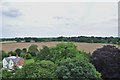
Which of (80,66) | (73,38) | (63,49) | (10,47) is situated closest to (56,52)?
(63,49)

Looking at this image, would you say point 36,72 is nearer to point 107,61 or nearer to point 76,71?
point 76,71

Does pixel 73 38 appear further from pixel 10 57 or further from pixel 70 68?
pixel 70 68

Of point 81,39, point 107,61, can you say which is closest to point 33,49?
point 81,39

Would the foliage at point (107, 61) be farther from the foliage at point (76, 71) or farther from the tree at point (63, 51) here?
the foliage at point (76, 71)

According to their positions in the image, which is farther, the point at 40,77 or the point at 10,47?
the point at 10,47

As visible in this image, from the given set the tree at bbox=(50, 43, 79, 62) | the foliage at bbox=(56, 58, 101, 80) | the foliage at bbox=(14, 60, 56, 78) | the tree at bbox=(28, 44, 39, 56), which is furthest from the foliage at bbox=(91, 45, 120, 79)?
the tree at bbox=(28, 44, 39, 56)

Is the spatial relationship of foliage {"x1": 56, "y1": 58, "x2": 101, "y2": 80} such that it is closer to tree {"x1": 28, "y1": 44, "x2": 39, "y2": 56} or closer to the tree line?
the tree line
